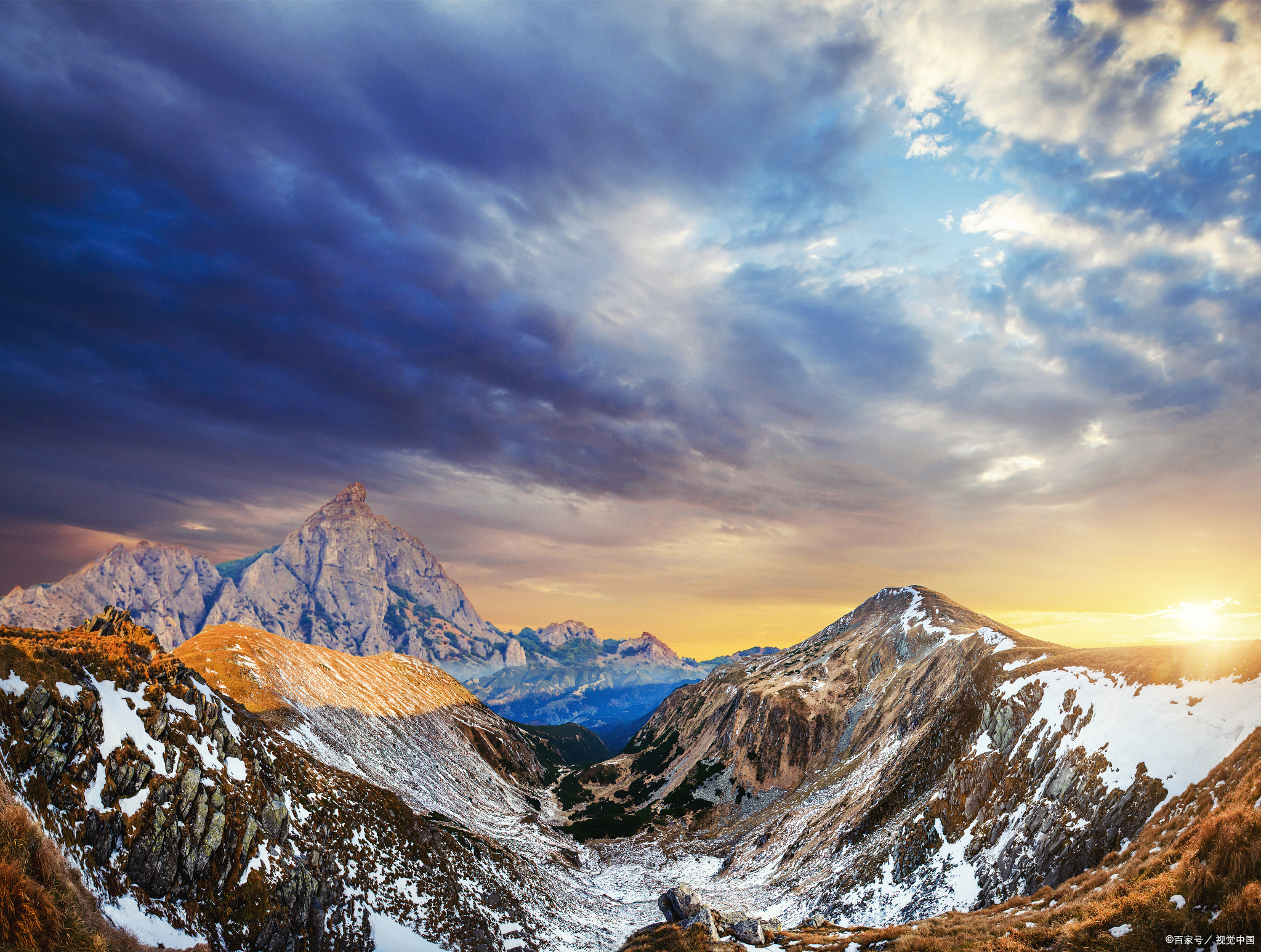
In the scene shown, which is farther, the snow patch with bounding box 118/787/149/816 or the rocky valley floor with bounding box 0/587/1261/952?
the snow patch with bounding box 118/787/149/816

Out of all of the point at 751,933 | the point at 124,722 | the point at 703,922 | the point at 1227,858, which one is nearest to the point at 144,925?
the point at 124,722

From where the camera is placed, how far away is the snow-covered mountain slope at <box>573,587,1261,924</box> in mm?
35875

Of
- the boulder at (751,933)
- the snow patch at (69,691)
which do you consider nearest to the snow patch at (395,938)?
the boulder at (751,933)

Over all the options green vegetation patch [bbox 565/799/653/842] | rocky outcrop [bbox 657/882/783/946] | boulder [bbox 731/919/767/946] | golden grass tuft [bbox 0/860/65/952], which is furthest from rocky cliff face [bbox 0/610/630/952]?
green vegetation patch [bbox 565/799/653/842]

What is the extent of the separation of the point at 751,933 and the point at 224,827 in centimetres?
3205

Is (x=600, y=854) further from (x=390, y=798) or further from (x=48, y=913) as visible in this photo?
(x=48, y=913)

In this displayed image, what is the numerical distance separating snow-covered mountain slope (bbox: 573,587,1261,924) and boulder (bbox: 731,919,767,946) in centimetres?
1942

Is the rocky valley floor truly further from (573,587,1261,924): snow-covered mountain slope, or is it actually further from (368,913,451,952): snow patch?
(573,587,1261,924): snow-covered mountain slope

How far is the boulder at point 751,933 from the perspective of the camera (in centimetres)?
3086

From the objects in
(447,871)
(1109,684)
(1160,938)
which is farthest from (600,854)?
(1160,938)

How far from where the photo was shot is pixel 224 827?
29422mm

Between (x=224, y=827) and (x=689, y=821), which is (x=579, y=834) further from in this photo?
(x=224, y=827)

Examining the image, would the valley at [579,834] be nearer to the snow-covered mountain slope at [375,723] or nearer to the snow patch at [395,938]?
the snow patch at [395,938]

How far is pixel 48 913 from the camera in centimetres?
1033
